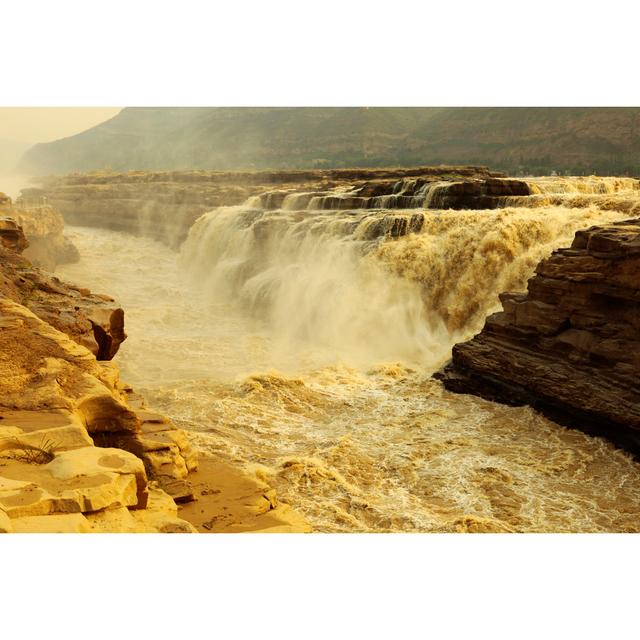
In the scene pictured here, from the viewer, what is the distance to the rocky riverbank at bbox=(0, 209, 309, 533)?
3.40 m

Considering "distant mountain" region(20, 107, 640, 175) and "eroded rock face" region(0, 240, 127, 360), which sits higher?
"distant mountain" region(20, 107, 640, 175)

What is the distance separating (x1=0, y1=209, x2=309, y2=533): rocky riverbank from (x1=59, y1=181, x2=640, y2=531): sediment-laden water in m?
0.82

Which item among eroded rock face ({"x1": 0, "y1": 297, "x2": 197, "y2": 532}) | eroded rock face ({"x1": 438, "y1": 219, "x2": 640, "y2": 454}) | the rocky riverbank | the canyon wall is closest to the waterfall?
eroded rock face ({"x1": 438, "y1": 219, "x2": 640, "y2": 454})

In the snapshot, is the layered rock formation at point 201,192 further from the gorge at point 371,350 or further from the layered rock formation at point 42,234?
the layered rock formation at point 42,234

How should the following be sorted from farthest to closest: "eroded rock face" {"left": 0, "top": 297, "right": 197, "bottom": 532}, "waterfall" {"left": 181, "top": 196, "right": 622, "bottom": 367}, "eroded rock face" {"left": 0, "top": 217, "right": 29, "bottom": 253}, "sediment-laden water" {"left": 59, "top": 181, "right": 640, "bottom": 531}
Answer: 1. "waterfall" {"left": 181, "top": 196, "right": 622, "bottom": 367}
2. "eroded rock face" {"left": 0, "top": 217, "right": 29, "bottom": 253}
3. "sediment-laden water" {"left": 59, "top": 181, "right": 640, "bottom": 531}
4. "eroded rock face" {"left": 0, "top": 297, "right": 197, "bottom": 532}

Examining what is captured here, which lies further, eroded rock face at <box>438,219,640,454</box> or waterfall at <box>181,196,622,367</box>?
waterfall at <box>181,196,622,367</box>

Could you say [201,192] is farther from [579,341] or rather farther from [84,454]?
[84,454]

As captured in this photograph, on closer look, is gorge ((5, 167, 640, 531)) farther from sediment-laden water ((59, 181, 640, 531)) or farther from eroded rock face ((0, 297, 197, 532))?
eroded rock face ((0, 297, 197, 532))

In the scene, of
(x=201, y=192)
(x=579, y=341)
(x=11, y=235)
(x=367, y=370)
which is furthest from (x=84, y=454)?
(x=201, y=192)

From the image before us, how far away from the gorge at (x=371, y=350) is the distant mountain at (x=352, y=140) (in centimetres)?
140

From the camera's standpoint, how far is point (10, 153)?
1366 centimetres

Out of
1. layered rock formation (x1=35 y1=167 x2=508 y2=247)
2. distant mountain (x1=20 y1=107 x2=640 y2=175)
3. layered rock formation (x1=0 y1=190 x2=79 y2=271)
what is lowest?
layered rock formation (x1=0 y1=190 x2=79 y2=271)

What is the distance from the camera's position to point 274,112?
99.2 feet

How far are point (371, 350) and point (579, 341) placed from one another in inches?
158
